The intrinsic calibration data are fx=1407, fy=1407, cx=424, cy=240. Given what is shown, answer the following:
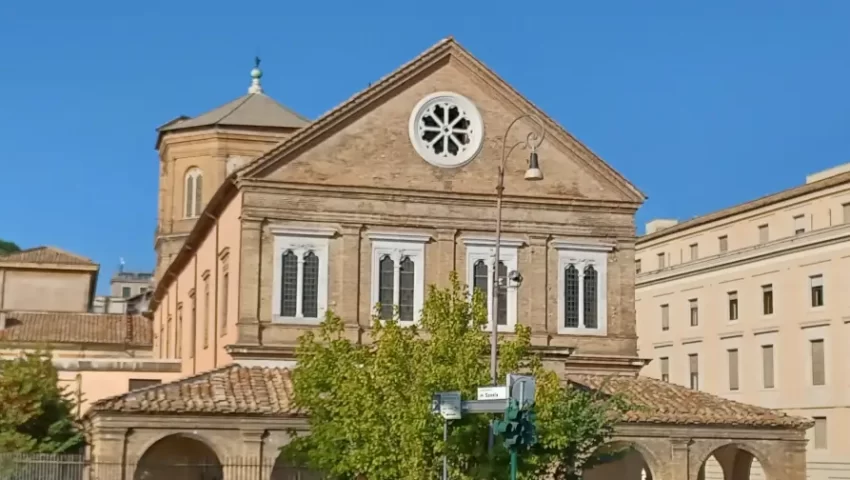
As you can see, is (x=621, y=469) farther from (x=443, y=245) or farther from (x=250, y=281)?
(x=250, y=281)

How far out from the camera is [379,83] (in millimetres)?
38750

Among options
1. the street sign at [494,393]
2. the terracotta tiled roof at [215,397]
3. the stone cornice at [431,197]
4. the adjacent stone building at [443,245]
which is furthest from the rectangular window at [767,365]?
the street sign at [494,393]

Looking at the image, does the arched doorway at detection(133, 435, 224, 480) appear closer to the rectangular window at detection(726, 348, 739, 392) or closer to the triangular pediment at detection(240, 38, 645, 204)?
the triangular pediment at detection(240, 38, 645, 204)

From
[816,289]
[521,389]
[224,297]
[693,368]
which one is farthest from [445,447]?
[693,368]

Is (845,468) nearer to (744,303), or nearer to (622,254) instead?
(744,303)

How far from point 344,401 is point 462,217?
10.7 meters

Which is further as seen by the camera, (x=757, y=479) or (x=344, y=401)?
(x=757, y=479)

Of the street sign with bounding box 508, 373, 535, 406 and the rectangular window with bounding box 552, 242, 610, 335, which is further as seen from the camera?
the rectangular window with bounding box 552, 242, 610, 335

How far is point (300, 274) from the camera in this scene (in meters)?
→ 38.0

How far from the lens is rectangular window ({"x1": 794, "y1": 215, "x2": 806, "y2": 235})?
193 feet

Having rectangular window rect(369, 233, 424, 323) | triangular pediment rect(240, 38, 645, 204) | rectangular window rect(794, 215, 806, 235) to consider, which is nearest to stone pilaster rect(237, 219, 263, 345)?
triangular pediment rect(240, 38, 645, 204)

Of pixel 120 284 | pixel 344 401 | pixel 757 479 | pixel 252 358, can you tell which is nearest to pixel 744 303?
pixel 757 479

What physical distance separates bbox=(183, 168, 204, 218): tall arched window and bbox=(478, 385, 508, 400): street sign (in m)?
36.5

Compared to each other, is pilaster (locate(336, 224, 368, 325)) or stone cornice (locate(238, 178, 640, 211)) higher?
stone cornice (locate(238, 178, 640, 211))
